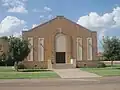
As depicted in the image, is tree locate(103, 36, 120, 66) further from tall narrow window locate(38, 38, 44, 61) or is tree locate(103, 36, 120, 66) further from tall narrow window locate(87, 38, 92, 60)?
tall narrow window locate(38, 38, 44, 61)

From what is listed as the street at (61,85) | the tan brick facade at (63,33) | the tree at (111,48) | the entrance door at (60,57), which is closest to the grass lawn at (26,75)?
the street at (61,85)

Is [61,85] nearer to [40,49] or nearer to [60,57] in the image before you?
[40,49]

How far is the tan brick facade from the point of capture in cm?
6188

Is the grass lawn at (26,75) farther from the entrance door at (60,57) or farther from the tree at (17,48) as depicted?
the entrance door at (60,57)

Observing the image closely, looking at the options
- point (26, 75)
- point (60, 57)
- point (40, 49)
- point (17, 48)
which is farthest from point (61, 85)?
point (60, 57)

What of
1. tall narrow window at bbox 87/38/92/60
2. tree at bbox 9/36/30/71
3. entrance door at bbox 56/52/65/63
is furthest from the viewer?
entrance door at bbox 56/52/65/63

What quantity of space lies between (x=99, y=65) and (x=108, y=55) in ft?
23.2

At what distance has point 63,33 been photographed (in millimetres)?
62594

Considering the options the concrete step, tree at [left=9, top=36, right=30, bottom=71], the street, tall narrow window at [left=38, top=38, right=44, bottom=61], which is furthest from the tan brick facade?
the street

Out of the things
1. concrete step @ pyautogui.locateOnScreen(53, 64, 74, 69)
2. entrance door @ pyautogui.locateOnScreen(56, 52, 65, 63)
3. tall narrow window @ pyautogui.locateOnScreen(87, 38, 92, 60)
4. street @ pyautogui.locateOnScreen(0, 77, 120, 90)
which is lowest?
street @ pyautogui.locateOnScreen(0, 77, 120, 90)

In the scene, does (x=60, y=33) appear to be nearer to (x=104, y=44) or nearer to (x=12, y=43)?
(x=104, y=44)

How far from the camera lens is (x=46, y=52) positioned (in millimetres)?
62469

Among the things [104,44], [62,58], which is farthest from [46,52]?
[104,44]

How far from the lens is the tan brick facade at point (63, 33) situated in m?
61.9
